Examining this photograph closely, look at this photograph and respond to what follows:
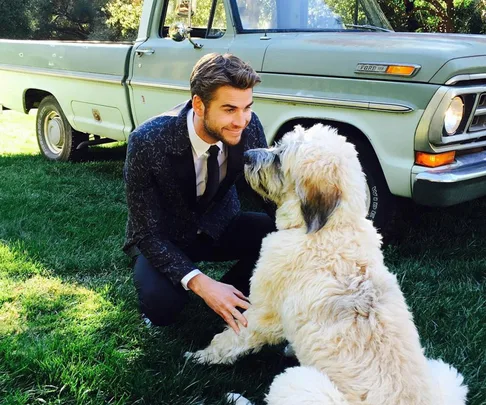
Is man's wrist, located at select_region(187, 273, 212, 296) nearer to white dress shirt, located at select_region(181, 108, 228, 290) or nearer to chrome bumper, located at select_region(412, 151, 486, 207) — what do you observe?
white dress shirt, located at select_region(181, 108, 228, 290)

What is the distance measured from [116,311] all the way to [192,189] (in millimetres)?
1006

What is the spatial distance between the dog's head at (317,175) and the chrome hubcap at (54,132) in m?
5.61

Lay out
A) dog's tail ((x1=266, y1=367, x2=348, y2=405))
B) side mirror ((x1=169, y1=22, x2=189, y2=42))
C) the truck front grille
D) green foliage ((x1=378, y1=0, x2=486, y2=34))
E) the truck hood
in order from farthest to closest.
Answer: green foliage ((x1=378, y1=0, x2=486, y2=34))
side mirror ((x1=169, y1=22, x2=189, y2=42))
the truck front grille
the truck hood
dog's tail ((x1=266, y1=367, x2=348, y2=405))

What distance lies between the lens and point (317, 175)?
2693mm

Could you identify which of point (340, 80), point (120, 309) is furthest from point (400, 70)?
point (120, 309)

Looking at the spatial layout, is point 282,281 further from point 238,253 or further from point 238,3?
point 238,3

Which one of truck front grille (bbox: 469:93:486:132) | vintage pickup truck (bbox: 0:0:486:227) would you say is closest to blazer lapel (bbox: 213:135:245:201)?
vintage pickup truck (bbox: 0:0:486:227)

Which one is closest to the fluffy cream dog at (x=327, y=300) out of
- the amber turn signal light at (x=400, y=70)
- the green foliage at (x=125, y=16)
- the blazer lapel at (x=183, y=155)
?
the blazer lapel at (x=183, y=155)

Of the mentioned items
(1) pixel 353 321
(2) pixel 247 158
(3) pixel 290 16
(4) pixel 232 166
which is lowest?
(1) pixel 353 321

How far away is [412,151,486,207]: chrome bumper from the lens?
4.02 metres

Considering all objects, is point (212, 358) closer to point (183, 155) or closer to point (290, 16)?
point (183, 155)

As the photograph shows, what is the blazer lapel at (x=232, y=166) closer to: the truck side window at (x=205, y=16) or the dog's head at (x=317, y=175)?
the dog's head at (x=317, y=175)

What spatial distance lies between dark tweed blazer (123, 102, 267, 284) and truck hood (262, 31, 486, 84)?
4.34 ft

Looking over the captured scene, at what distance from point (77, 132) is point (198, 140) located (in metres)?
4.93
